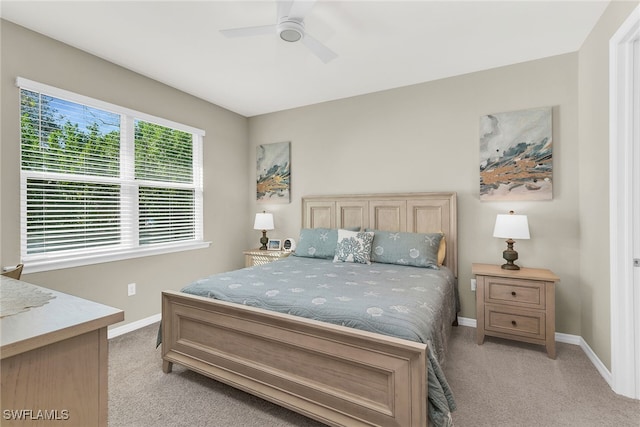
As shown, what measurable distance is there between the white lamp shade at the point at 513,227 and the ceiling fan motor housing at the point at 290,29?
7.61 ft

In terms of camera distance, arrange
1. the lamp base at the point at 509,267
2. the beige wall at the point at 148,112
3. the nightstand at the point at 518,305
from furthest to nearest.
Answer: the lamp base at the point at 509,267 < the nightstand at the point at 518,305 < the beige wall at the point at 148,112

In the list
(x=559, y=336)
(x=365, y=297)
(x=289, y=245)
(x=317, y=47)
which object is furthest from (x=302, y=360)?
(x=559, y=336)

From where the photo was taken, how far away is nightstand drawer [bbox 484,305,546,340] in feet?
8.16

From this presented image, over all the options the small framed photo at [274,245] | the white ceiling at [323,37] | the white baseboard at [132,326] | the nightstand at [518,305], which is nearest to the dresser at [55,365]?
the white ceiling at [323,37]

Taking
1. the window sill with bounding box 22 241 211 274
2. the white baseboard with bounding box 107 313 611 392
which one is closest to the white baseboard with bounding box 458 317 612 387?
the white baseboard with bounding box 107 313 611 392

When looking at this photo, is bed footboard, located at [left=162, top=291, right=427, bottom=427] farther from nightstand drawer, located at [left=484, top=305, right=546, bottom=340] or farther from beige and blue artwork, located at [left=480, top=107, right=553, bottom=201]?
beige and blue artwork, located at [left=480, top=107, right=553, bottom=201]

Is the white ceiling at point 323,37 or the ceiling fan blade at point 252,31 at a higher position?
the white ceiling at point 323,37

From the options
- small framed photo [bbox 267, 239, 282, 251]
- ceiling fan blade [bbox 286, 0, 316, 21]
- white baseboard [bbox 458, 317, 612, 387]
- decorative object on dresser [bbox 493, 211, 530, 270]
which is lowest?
white baseboard [bbox 458, 317, 612, 387]

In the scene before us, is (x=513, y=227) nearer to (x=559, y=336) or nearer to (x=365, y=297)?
(x=559, y=336)

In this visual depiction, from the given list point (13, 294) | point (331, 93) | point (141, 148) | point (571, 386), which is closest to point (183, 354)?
point (13, 294)

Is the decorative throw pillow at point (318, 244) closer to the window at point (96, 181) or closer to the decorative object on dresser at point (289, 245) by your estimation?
the decorative object on dresser at point (289, 245)

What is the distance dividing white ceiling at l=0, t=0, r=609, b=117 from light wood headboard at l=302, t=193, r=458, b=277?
52.6 inches

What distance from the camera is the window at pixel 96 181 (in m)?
2.48

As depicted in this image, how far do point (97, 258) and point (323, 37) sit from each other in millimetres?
2860
